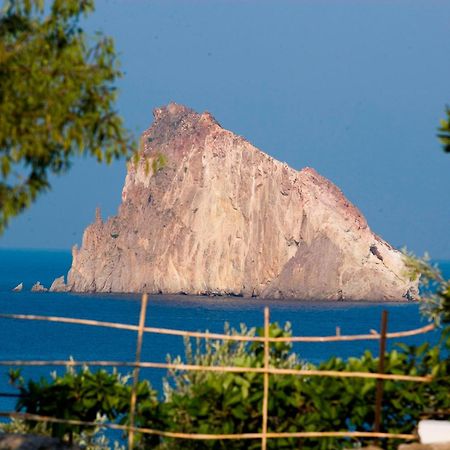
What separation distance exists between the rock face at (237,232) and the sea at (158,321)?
7.95ft

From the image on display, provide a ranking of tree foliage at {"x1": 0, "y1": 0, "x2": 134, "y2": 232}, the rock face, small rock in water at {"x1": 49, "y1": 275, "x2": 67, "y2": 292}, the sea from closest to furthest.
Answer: tree foliage at {"x1": 0, "y1": 0, "x2": 134, "y2": 232}, the sea, the rock face, small rock in water at {"x1": 49, "y1": 275, "x2": 67, "y2": 292}

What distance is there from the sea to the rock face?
2.42 m

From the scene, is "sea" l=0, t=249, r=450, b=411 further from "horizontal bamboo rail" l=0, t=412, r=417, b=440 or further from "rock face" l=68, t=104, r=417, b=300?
"horizontal bamboo rail" l=0, t=412, r=417, b=440

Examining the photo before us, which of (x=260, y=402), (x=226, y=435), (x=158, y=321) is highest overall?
(x=158, y=321)

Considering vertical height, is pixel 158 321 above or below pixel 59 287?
below

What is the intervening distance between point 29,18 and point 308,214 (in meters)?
107

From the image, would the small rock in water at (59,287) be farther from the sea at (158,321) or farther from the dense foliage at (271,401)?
the dense foliage at (271,401)

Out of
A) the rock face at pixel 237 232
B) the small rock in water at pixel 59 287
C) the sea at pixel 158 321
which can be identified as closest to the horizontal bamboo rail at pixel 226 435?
the sea at pixel 158 321

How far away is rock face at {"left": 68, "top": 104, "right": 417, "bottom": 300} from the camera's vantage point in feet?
374

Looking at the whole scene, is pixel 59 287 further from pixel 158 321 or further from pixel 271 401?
pixel 271 401

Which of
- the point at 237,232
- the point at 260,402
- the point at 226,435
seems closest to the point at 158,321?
the point at 237,232

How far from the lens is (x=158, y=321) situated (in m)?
99.2

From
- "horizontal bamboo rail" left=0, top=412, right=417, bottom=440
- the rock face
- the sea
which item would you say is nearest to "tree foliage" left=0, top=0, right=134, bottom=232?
"horizontal bamboo rail" left=0, top=412, right=417, bottom=440

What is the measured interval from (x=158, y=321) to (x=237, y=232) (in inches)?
718
